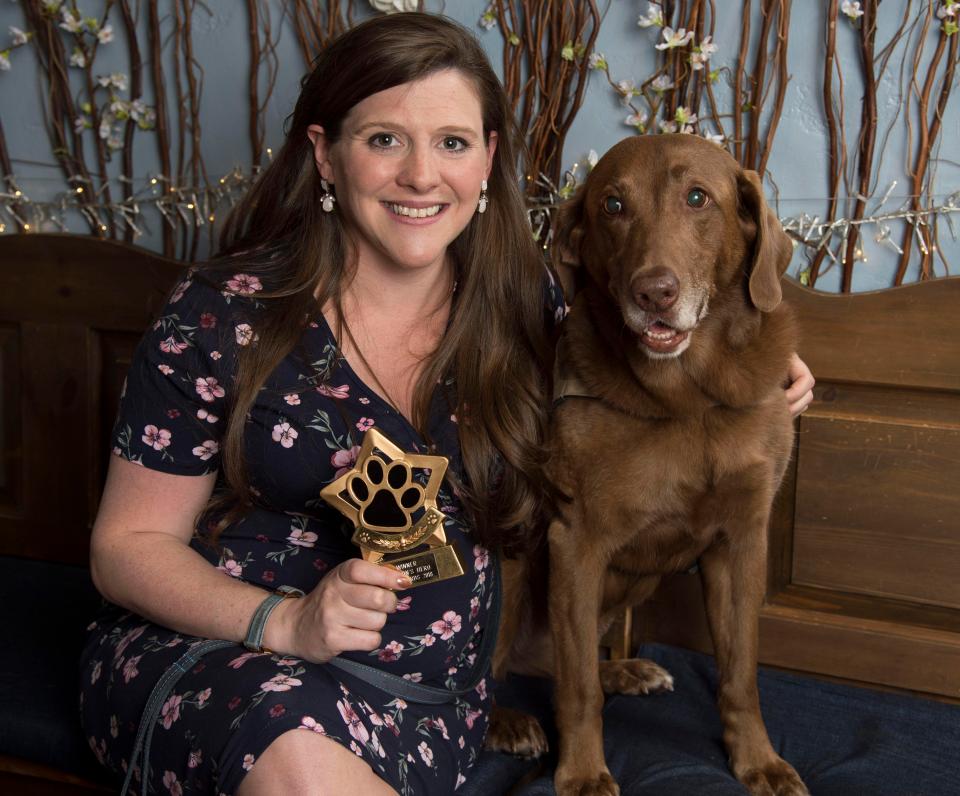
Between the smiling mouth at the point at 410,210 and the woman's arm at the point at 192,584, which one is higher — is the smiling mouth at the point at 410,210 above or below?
above

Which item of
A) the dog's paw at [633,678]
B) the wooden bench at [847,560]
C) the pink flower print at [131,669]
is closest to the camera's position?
the pink flower print at [131,669]

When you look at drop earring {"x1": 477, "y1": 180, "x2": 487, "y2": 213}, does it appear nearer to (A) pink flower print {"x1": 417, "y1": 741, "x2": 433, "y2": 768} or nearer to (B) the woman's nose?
(B) the woman's nose

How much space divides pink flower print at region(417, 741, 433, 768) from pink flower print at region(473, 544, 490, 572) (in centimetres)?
30

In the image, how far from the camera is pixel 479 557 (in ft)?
5.82

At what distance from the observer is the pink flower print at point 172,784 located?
142 centimetres

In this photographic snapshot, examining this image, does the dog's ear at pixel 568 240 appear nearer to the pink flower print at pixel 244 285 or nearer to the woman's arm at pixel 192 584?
the pink flower print at pixel 244 285

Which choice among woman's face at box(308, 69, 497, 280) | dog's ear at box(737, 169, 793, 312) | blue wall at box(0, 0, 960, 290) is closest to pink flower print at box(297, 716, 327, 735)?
woman's face at box(308, 69, 497, 280)

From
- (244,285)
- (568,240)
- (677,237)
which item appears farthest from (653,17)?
(244,285)

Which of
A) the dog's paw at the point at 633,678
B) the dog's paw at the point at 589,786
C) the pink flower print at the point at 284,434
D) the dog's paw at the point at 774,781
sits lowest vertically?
the dog's paw at the point at 633,678

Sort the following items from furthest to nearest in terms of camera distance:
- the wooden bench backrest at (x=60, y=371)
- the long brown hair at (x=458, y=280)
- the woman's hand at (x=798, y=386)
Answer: the wooden bench backrest at (x=60, y=371)
the woman's hand at (x=798, y=386)
the long brown hair at (x=458, y=280)

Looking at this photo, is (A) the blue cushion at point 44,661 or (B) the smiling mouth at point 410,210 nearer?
(B) the smiling mouth at point 410,210

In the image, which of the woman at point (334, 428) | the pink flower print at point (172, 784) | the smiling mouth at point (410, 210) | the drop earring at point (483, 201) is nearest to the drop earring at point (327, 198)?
the woman at point (334, 428)

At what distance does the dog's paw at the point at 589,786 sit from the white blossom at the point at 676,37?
4.56 ft

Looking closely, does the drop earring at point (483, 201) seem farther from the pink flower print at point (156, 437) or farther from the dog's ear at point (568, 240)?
the pink flower print at point (156, 437)
